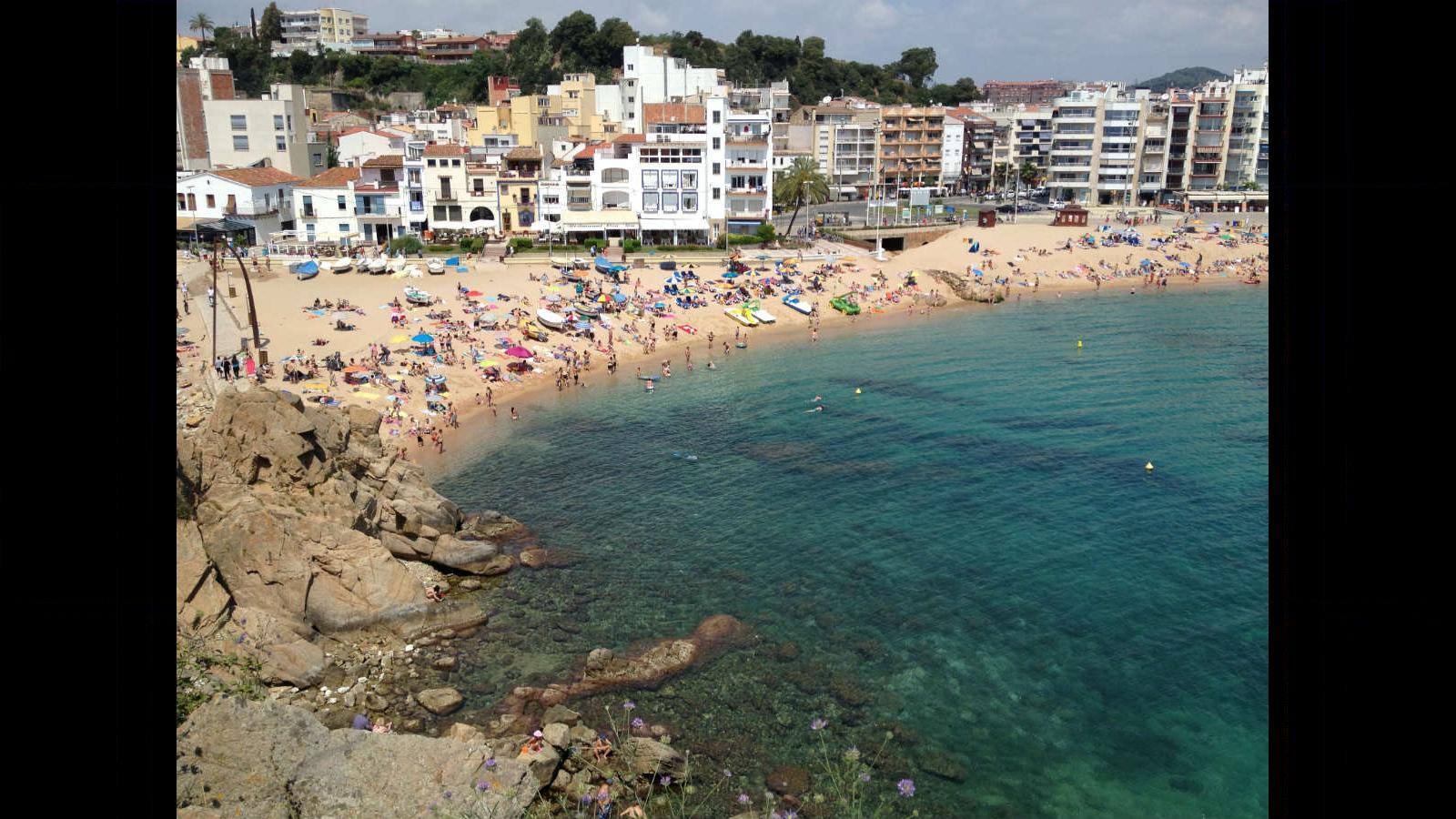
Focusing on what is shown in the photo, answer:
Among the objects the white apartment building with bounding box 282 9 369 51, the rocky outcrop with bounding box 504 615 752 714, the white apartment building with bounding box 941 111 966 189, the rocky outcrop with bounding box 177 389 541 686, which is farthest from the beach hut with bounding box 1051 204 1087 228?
the white apartment building with bounding box 282 9 369 51

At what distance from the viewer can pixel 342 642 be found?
2284 cm

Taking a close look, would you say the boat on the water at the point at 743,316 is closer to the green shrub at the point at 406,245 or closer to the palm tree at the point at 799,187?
the palm tree at the point at 799,187

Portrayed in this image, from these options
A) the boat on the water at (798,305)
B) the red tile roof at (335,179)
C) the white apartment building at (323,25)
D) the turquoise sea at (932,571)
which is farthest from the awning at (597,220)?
the white apartment building at (323,25)

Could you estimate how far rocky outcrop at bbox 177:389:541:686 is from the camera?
70.5 ft

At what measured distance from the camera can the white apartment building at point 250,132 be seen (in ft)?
255

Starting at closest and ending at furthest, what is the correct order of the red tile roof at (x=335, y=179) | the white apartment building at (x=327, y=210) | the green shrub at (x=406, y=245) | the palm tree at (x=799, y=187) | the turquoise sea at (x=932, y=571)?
the turquoise sea at (x=932, y=571)
the green shrub at (x=406, y=245)
the white apartment building at (x=327, y=210)
the red tile roof at (x=335, y=179)
the palm tree at (x=799, y=187)

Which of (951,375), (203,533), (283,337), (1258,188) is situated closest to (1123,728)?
(203,533)

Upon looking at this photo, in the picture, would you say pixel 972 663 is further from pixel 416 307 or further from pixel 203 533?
pixel 416 307

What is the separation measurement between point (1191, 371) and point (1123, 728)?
33.9 meters

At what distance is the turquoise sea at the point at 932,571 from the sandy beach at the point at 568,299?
3.31 metres
